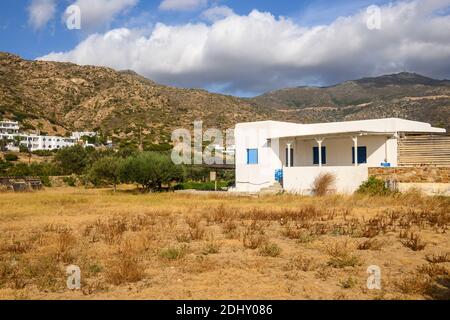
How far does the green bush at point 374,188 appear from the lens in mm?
21672

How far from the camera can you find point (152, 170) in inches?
1196

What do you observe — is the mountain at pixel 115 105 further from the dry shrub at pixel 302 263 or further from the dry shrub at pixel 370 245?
the dry shrub at pixel 302 263

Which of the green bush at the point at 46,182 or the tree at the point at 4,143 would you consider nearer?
the green bush at the point at 46,182

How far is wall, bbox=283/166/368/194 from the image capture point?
2336cm

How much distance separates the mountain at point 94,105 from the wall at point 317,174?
36.2 metres

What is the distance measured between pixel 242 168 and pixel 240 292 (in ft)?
74.7

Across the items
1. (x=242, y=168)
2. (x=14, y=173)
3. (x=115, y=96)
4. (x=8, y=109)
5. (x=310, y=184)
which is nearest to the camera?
(x=310, y=184)

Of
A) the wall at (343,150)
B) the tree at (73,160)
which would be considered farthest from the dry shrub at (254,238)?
the tree at (73,160)

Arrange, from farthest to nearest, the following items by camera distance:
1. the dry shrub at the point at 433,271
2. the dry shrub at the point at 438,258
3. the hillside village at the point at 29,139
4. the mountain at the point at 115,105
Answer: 1. the mountain at the point at 115,105
2. the hillside village at the point at 29,139
3. the dry shrub at the point at 438,258
4. the dry shrub at the point at 433,271

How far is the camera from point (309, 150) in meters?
29.6

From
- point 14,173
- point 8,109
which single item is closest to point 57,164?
point 14,173

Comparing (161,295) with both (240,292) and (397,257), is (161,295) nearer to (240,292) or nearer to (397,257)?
(240,292)

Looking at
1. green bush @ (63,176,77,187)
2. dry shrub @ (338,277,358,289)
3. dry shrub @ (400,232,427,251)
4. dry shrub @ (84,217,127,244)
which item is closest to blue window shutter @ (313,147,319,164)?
dry shrub @ (84,217,127,244)

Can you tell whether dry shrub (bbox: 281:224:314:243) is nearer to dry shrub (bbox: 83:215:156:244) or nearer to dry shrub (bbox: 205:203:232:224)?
dry shrub (bbox: 205:203:232:224)
